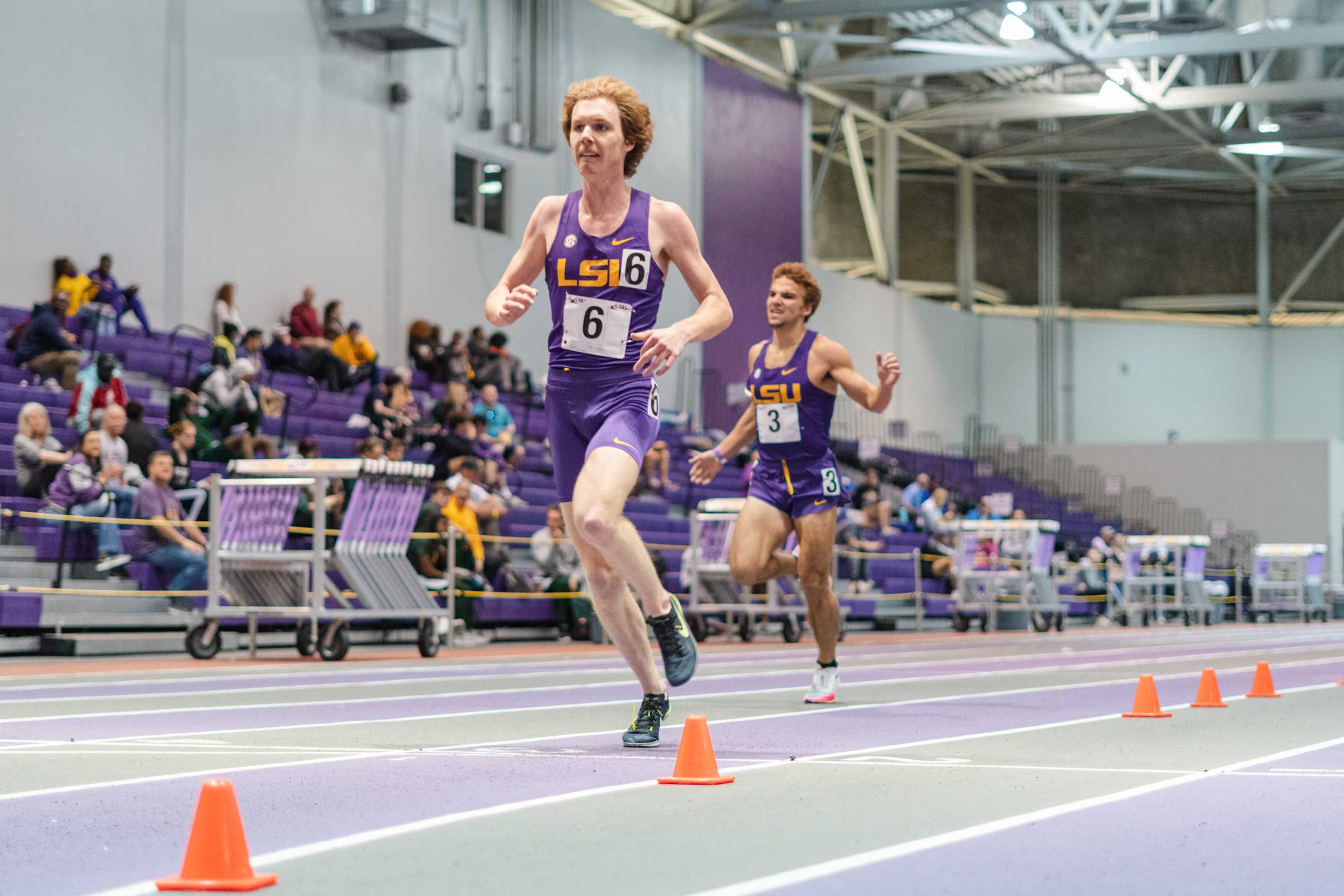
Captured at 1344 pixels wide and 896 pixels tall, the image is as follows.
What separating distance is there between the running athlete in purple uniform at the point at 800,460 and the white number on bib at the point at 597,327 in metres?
2.67

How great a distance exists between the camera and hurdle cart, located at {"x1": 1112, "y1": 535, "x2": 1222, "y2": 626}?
2925cm

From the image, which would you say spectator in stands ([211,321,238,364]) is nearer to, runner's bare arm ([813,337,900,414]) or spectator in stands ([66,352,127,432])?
spectator in stands ([66,352,127,432])

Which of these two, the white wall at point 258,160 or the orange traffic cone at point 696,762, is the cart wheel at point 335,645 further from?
the orange traffic cone at point 696,762

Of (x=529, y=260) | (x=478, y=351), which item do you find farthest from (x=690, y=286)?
(x=478, y=351)

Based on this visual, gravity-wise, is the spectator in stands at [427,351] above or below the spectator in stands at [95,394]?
above

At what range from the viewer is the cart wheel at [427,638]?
44.9 ft

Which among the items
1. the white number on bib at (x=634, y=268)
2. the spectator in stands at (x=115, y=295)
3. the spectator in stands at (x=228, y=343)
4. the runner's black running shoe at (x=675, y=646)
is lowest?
the runner's black running shoe at (x=675, y=646)

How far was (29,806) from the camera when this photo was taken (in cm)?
423

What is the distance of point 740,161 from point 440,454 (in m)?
14.9

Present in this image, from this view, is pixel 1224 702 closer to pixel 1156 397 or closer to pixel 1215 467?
pixel 1215 467

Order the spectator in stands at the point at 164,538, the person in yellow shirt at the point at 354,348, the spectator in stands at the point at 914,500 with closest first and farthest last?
the spectator in stands at the point at 164,538, the person in yellow shirt at the point at 354,348, the spectator in stands at the point at 914,500

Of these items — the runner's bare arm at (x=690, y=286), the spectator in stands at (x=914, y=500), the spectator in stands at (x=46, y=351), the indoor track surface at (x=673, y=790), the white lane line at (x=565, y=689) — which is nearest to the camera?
the indoor track surface at (x=673, y=790)

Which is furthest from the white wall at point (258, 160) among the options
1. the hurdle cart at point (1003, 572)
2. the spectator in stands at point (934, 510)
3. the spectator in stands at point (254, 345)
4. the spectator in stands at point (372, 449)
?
the hurdle cart at point (1003, 572)

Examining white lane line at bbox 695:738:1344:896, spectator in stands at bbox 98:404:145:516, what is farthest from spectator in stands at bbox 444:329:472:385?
white lane line at bbox 695:738:1344:896
